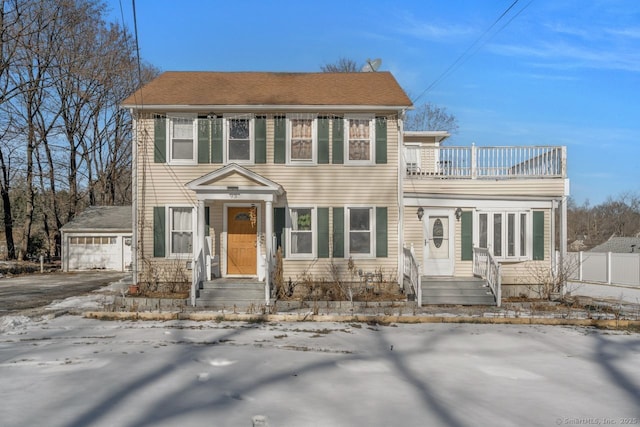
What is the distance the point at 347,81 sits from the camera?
53.0ft

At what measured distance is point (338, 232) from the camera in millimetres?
14055

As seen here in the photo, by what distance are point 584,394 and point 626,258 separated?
16.2 metres

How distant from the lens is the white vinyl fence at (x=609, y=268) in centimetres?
1908

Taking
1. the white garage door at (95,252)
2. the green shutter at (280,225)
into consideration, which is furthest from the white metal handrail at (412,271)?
the white garage door at (95,252)

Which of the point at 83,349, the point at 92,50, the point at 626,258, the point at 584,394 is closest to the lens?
the point at 584,394

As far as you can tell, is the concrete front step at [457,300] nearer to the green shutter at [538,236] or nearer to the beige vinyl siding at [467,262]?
the beige vinyl siding at [467,262]

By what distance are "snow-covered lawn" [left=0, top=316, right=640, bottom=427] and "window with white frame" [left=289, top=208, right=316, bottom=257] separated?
444cm

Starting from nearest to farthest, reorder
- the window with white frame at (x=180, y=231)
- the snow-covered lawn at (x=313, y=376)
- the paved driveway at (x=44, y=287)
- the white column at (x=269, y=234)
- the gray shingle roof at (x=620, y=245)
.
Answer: the snow-covered lawn at (x=313, y=376)
the white column at (x=269, y=234)
the paved driveway at (x=44, y=287)
the window with white frame at (x=180, y=231)
the gray shingle roof at (x=620, y=245)

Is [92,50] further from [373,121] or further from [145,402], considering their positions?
[145,402]

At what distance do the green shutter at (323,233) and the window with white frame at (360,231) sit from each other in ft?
1.97

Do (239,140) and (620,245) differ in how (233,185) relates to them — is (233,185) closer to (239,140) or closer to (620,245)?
(239,140)

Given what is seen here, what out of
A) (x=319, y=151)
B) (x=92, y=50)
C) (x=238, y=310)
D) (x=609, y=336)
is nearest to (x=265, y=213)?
(x=319, y=151)

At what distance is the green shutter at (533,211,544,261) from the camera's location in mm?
13961

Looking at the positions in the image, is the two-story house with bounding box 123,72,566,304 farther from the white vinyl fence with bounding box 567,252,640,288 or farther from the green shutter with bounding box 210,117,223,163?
the white vinyl fence with bounding box 567,252,640,288
